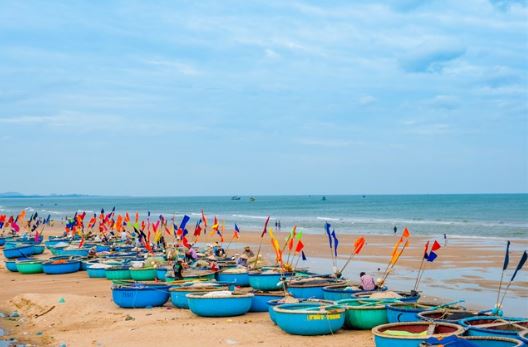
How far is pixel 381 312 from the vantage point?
1491cm

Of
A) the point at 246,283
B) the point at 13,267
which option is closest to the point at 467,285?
the point at 246,283

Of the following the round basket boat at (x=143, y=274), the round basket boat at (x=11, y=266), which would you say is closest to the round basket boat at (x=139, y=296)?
the round basket boat at (x=143, y=274)

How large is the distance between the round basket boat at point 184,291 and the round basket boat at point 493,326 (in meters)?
7.75

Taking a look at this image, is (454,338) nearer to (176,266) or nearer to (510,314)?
(510,314)

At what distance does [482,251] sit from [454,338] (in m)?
27.3

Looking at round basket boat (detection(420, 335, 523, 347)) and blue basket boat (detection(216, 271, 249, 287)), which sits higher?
round basket boat (detection(420, 335, 523, 347))

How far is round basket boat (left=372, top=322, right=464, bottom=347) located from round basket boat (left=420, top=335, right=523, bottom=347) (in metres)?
0.42

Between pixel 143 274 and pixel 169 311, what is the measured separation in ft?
21.5

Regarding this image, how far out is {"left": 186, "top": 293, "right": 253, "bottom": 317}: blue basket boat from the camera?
657 inches

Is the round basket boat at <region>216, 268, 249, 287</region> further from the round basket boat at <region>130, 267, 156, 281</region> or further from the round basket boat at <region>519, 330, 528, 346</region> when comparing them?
the round basket boat at <region>519, 330, 528, 346</region>

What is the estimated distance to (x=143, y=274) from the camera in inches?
958

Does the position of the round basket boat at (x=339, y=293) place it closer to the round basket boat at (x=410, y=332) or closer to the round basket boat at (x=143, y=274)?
the round basket boat at (x=410, y=332)

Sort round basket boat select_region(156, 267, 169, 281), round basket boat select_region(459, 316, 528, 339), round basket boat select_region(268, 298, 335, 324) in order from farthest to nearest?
round basket boat select_region(156, 267, 169, 281) → round basket boat select_region(268, 298, 335, 324) → round basket boat select_region(459, 316, 528, 339)

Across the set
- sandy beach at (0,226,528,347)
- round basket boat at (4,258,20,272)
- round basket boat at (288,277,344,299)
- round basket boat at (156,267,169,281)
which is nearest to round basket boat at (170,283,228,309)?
sandy beach at (0,226,528,347)
